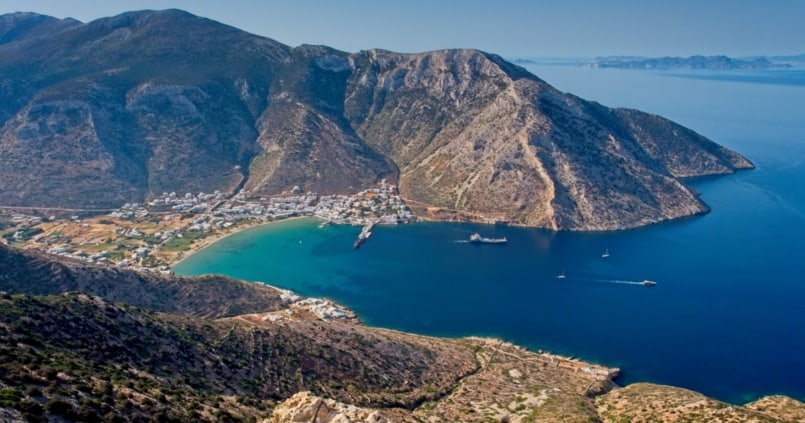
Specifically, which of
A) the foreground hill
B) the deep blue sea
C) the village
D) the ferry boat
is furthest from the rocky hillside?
the ferry boat

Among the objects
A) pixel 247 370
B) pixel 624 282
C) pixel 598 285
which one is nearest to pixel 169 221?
pixel 247 370

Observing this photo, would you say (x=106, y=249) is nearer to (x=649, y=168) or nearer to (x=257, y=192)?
(x=257, y=192)

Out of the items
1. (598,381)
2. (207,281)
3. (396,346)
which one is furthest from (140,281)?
(598,381)

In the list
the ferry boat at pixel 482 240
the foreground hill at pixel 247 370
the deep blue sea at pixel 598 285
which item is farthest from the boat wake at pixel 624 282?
the foreground hill at pixel 247 370

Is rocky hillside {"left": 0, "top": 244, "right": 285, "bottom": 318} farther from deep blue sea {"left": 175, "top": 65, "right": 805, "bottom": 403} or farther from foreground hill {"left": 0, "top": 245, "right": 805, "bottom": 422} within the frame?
deep blue sea {"left": 175, "top": 65, "right": 805, "bottom": 403}

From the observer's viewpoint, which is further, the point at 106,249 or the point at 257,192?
the point at 257,192

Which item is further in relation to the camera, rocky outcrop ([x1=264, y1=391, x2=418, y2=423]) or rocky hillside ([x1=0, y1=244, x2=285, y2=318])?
rocky hillside ([x1=0, y1=244, x2=285, y2=318])
